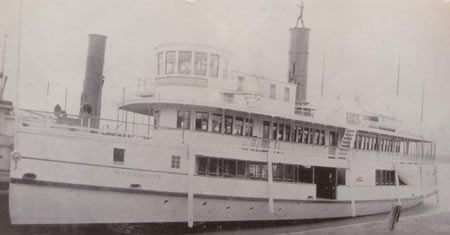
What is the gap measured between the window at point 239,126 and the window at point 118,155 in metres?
3.36

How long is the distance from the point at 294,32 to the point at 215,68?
15.5ft

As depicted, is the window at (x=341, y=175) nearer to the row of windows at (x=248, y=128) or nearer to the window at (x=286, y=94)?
the row of windows at (x=248, y=128)

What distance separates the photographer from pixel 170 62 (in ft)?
41.1

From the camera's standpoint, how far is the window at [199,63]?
40.7ft

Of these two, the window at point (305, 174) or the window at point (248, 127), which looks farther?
the window at point (305, 174)

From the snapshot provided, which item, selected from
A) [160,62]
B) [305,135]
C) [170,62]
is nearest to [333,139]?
[305,135]

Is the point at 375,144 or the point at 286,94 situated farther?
the point at 375,144

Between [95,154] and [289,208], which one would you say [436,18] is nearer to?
[289,208]

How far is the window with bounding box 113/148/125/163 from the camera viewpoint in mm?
10594

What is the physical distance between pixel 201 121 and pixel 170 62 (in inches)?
68.7

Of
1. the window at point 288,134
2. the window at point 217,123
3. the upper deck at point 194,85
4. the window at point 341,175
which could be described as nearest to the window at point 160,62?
the upper deck at point 194,85

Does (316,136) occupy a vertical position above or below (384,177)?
above

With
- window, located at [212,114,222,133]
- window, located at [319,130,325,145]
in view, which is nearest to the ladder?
window, located at [319,130,325,145]

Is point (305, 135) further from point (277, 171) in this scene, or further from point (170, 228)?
point (170, 228)
